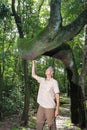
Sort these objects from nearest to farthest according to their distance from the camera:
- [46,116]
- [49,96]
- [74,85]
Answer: [49,96] → [46,116] → [74,85]

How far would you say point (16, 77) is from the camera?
2033cm

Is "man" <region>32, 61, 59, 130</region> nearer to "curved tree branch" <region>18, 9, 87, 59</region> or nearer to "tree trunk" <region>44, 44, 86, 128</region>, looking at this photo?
"curved tree branch" <region>18, 9, 87, 59</region>

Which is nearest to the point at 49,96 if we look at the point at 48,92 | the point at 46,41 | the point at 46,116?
the point at 48,92

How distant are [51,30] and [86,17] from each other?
141cm

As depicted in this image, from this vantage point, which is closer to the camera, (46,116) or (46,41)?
(46,116)

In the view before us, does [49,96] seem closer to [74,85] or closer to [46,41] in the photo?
[46,41]

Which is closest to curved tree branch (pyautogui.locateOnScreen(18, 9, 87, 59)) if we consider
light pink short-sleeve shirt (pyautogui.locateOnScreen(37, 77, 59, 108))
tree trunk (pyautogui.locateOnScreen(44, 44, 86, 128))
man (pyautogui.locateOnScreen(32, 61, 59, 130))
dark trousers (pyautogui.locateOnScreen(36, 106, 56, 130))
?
tree trunk (pyautogui.locateOnScreen(44, 44, 86, 128))

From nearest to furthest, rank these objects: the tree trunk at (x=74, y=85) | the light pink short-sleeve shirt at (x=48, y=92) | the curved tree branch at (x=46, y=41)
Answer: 1. the light pink short-sleeve shirt at (x=48, y=92)
2. the curved tree branch at (x=46, y=41)
3. the tree trunk at (x=74, y=85)

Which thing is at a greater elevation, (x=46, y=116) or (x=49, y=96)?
(x=49, y=96)

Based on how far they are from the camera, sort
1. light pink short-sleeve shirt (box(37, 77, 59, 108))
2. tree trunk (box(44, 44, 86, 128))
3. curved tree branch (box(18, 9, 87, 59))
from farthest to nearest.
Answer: tree trunk (box(44, 44, 86, 128)), curved tree branch (box(18, 9, 87, 59)), light pink short-sleeve shirt (box(37, 77, 59, 108))

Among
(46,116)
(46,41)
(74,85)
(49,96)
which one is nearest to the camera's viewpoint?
(49,96)

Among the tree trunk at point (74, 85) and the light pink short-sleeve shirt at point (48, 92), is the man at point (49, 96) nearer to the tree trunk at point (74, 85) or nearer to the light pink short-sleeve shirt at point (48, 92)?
the light pink short-sleeve shirt at point (48, 92)

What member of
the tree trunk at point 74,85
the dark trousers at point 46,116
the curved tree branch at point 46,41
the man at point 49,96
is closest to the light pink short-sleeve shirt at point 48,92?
the man at point 49,96

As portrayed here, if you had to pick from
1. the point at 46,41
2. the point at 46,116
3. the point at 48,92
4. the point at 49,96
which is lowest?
the point at 46,116
